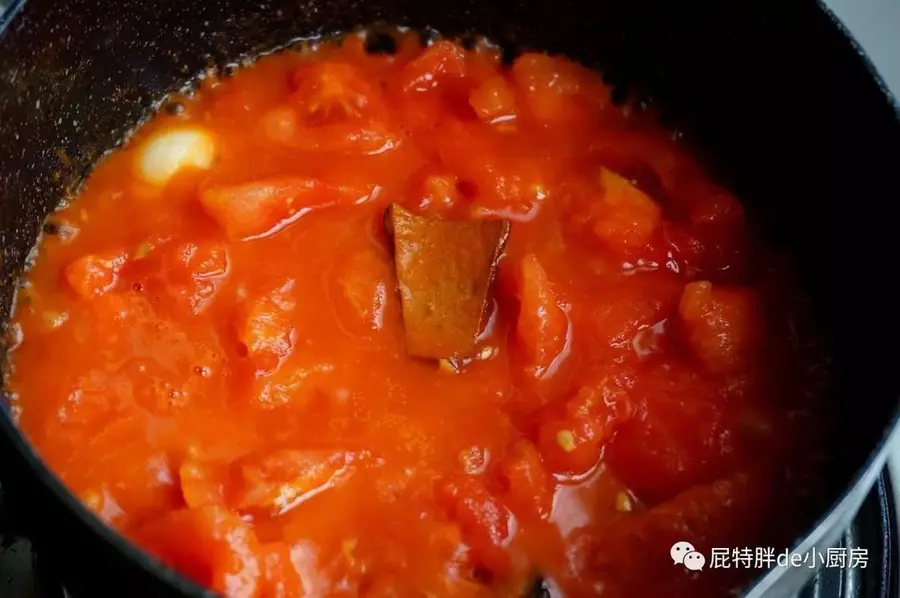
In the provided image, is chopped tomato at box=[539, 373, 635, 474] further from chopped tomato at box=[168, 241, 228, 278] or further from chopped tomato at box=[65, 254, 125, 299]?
chopped tomato at box=[65, 254, 125, 299]

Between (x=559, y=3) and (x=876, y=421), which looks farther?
(x=559, y=3)

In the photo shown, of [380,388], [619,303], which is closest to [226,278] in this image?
[380,388]

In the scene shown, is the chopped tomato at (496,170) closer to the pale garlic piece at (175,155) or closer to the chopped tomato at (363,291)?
the chopped tomato at (363,291)

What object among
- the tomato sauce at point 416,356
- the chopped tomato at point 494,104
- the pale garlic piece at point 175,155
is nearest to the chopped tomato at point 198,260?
the tomato sauce at point 416,356

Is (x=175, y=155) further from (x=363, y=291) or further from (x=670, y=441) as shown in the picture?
(x=670, y=441)

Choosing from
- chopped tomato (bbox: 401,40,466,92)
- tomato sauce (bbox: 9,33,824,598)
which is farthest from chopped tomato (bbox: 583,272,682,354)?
chopped tomato (bbox: 401,40,466,92)

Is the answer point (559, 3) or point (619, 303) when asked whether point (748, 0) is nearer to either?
point (559, 3)
